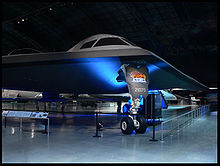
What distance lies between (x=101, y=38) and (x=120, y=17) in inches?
1109

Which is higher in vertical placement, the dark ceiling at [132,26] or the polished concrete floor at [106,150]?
the dark ceiling at [132,26]

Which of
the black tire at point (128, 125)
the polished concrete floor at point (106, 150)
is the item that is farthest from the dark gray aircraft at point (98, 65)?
the polished concrete floor at point (106, 150)

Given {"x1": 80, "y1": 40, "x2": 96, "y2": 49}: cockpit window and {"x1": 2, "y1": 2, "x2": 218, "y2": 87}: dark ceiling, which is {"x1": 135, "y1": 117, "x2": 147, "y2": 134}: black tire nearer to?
{"x1": 80, "y1": 40, "x2": 96, "y2": 49}: cockpit window

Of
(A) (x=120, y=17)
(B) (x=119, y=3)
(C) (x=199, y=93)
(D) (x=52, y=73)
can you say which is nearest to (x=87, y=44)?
(D) (x=52, y=73)

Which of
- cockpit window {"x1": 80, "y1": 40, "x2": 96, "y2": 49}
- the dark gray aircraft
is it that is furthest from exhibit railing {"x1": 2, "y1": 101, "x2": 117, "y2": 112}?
cockpit window {"x1": 80, "y1": 40, "x2": 96, "y2": 49}

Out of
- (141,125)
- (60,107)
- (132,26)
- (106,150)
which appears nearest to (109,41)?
(141,125)

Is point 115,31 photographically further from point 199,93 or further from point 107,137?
point 107,137

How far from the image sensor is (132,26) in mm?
37125

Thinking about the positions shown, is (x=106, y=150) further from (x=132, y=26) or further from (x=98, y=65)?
(x=132, y=26)

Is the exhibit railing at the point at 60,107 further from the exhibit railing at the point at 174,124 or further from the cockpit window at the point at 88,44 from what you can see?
the cockpit window at the point at 88,44

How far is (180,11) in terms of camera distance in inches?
1250

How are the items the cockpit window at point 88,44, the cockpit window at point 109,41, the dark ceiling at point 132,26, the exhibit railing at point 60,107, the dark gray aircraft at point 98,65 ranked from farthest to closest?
the dark ceiling at point 132,26 < the exhibit railing at point 60,107 < the cockpit window at point 88,44 < the cockpit window at point 109,41 < the dark gray aircraft at point 98,65

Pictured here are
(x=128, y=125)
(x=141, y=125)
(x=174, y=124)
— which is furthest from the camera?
(x=174, y=124)

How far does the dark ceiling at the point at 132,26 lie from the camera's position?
31.3m
